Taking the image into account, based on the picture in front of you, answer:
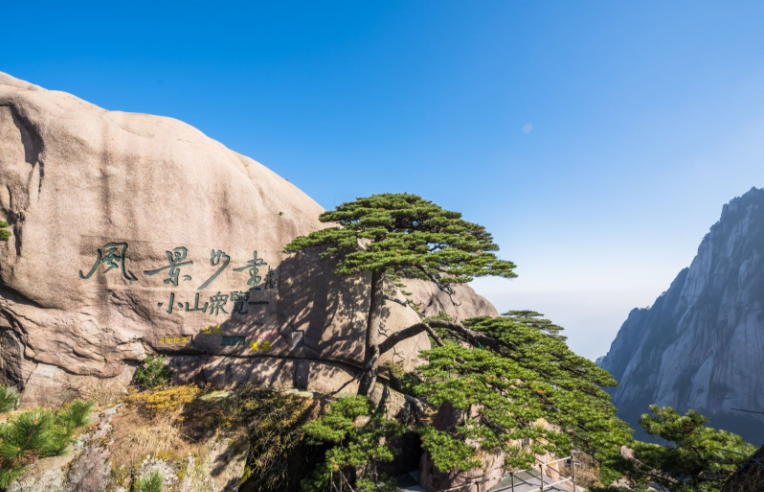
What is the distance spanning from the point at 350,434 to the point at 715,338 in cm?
7667

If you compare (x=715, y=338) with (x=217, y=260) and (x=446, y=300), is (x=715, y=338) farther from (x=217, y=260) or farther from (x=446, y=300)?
(x=217, y=260)

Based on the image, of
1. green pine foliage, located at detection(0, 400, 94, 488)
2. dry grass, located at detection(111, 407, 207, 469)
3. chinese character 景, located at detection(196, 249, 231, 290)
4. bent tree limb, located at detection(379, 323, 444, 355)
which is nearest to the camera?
green pine foliage, located at detection(0, 400, 94, 488)

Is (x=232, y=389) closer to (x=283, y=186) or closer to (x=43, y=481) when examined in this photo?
(x=43, y=481)

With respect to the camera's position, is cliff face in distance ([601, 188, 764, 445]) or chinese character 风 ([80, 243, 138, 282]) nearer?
chinese character 风 ([80, 243, 138, 282])

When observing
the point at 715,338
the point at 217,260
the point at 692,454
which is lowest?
the point at 715,338

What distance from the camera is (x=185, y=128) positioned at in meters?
12.9

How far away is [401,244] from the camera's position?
29.8 ft

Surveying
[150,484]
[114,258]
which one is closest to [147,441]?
[150,484]

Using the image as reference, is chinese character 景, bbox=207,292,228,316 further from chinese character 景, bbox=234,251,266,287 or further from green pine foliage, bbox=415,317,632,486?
green pine foliage, bbox=415,317,632,486

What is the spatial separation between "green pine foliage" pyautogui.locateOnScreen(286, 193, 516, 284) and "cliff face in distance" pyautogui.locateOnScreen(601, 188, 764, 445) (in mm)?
64418

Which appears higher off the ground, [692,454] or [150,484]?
[692,454]

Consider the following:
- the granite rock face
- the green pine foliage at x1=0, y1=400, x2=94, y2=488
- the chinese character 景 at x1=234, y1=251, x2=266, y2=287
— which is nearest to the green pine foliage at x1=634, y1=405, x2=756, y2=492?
the chinese character 景 at x1=234, y1=251, x2=266, y2=287

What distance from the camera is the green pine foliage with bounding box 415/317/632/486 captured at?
6.14 m

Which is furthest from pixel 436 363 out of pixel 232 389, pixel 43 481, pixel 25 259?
pixel 25 259
